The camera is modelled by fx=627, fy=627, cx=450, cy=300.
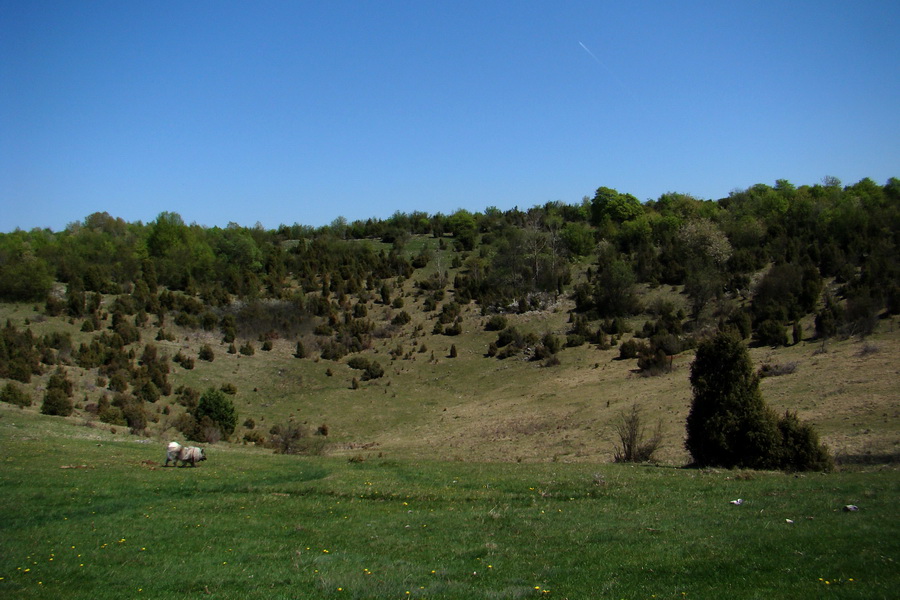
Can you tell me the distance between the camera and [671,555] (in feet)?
29.4

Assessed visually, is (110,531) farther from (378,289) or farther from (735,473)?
(378,289)

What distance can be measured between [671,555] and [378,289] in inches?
2603

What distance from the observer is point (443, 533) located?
11.3m

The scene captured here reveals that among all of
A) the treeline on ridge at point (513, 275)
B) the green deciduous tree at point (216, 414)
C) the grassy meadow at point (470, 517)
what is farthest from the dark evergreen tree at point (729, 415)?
the green deciduous tree at point (216, 414)

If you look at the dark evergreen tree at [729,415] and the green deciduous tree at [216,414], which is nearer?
the dark evergreen tree at [729,415]

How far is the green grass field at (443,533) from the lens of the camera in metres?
7.98

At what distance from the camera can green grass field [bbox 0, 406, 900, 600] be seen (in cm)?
798

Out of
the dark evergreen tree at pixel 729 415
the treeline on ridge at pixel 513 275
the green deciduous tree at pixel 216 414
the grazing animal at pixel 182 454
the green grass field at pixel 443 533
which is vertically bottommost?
the green deciduous tree at pixel 216 414

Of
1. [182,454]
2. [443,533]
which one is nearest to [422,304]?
[182,454]

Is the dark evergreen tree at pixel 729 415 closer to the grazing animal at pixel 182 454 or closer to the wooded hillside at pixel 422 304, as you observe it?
the wooded hillside at pixel 422 304

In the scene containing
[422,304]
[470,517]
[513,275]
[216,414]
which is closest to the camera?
[470,517]

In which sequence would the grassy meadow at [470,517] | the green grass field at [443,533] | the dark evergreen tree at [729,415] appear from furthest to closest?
the dark evergreen tree at [729,415], the grassy meadow at [470,517], the green grass field at [443,533]

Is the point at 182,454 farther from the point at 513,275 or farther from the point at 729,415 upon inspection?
the point at 513,275

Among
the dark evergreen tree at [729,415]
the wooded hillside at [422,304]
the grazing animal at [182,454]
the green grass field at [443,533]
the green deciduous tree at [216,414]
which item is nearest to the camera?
the green grass field at [443,533]
